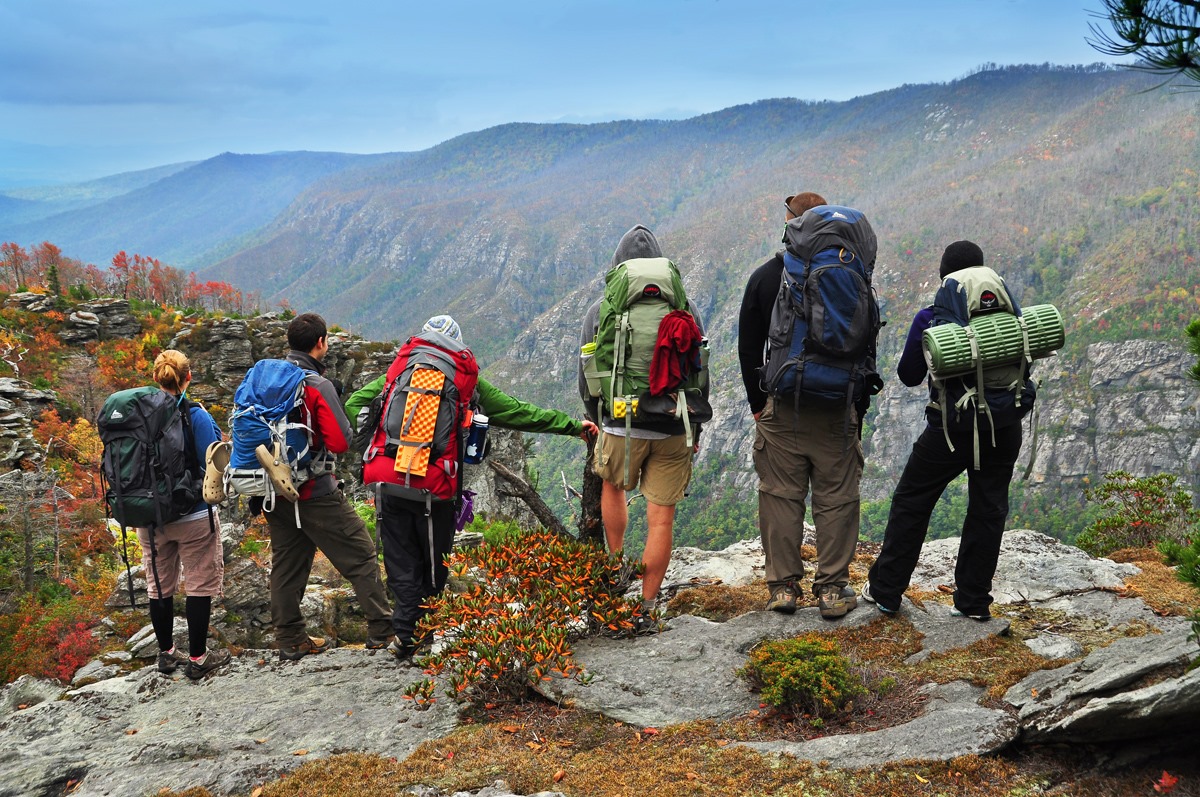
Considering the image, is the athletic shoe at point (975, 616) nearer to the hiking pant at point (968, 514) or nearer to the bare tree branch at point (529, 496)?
the hiking pant at point (968, 514)

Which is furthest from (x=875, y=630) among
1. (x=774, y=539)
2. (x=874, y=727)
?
(x=874, y=727)

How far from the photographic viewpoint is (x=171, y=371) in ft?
20.9

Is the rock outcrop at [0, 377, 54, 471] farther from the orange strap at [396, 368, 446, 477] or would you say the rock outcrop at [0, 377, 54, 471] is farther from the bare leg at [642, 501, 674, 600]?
the bare leg at [642, 501, 674, 600]

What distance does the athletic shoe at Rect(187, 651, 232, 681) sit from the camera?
664 centimetres

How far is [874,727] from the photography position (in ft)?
14.5

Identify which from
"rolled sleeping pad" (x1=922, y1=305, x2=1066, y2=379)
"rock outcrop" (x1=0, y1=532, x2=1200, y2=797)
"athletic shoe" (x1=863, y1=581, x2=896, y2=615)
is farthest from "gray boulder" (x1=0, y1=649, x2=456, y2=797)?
"rolled sleeping pad" (x1=922, y1=305, x2=1066, y2=379)

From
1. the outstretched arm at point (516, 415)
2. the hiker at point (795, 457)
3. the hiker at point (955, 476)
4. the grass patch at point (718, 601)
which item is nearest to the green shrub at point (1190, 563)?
the hiker at point (955, 476)

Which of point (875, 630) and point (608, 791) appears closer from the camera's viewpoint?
point (608, 791)

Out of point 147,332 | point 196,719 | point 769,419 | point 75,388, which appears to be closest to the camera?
point 196,719

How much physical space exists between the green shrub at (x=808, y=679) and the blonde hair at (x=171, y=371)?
512 cm

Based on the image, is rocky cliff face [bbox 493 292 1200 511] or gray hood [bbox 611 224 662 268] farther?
rocky cliff face [bbox 493 292 1200 511]

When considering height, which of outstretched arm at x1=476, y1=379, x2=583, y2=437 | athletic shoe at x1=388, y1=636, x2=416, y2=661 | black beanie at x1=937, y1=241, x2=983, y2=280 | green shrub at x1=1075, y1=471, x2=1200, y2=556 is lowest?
green shrub at x1=1075, y1=471, x2=1200, y2=556

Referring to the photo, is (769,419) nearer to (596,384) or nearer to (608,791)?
(596,384)

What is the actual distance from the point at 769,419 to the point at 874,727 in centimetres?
237
